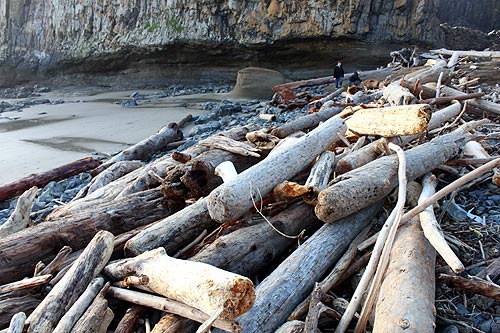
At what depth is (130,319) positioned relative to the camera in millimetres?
2295

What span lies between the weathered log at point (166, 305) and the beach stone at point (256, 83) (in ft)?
43.4

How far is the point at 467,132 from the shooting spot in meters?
4.63

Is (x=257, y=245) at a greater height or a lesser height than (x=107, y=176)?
greater

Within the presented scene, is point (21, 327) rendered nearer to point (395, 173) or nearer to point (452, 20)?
point (395, 173)

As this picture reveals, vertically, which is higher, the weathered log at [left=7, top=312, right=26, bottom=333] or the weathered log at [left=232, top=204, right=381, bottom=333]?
the weathered log at [left=232, top=204, right=381, bottom=333]

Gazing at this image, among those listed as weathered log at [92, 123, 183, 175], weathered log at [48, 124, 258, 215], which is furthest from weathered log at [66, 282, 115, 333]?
weathered log at [92, 123, 183, 175]

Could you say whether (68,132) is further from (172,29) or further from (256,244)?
(172,29)

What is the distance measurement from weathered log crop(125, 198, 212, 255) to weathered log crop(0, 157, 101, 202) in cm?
389

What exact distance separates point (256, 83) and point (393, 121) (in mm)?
11809

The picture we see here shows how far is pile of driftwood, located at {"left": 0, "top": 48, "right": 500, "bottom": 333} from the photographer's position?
214cm

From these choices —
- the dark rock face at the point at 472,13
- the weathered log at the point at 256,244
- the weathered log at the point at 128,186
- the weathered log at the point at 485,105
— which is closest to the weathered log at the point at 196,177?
the weathered log at the point at 128,186

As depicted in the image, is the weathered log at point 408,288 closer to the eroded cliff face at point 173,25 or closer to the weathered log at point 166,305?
the weathered log at point 166,305

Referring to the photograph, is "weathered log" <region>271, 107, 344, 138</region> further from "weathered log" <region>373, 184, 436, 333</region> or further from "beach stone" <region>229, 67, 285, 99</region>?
"beach stone" <region>229, 67, 285, 99</region>

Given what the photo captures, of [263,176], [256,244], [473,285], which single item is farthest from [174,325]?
[473,285]
